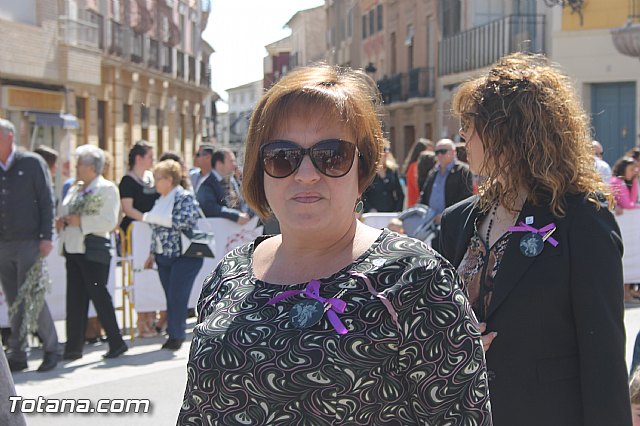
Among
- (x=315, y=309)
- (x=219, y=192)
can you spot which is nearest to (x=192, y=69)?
(x=219, y=192)

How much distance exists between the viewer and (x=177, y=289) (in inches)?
360

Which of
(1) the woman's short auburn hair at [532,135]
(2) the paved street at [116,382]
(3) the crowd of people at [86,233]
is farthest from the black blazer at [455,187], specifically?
(1) the woman's short auburn hair at [532,135]

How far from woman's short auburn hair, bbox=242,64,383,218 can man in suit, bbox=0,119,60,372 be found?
5880 mm

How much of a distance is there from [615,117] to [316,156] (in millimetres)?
20953

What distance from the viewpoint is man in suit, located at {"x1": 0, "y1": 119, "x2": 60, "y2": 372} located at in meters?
7.93

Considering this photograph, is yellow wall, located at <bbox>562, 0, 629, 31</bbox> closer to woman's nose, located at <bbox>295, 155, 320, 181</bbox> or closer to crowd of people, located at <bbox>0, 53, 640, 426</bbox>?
crowd of people, located at <bbox>0, 53, 640, 426</bbox>

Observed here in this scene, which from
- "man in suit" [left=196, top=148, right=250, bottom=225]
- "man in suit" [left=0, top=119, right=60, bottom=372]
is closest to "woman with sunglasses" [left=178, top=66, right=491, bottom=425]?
"man in suit" [left=0, top=119, right=60, bottom=372]

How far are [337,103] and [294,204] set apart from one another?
0.82 feet

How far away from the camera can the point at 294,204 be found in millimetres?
2273

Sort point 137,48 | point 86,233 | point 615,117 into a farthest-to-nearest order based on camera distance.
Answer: point 137,48, point 615,117, point 86,233

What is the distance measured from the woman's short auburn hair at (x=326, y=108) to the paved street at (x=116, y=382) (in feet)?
15.2
